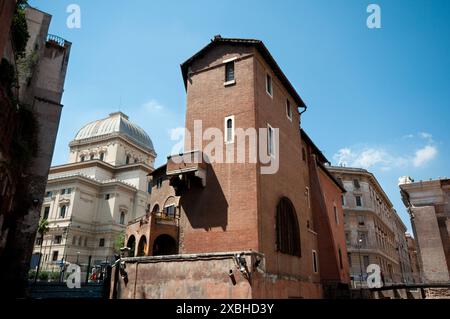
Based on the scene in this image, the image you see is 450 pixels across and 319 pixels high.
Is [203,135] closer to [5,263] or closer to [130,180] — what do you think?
[5,263]

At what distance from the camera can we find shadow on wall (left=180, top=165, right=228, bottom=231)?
18.9m

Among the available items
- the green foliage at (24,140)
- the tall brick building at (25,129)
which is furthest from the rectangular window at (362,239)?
the green foliage at (24,140)

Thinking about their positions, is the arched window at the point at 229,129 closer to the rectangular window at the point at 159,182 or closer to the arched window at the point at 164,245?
the arched window at the point at 164,245

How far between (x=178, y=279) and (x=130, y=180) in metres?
46.6

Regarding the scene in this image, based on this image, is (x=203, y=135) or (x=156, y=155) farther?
(x=156, y=155)

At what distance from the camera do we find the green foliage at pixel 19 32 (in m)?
20.2

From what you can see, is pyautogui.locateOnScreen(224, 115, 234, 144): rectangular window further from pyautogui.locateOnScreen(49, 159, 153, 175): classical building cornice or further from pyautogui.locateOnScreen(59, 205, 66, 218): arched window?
pyautogui.locateOnScreen(49, 159, 153, 175): classical building cornice

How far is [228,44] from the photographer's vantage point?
22594 millimetres

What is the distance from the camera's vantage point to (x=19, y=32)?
20.6 meters

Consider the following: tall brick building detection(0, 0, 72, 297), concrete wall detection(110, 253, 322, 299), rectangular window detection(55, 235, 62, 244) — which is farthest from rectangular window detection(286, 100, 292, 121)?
rectangular window detection(55, 235, 62, 244)

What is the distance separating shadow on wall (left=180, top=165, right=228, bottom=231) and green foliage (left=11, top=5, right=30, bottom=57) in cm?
1383

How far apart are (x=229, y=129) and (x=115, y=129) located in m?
49.3
